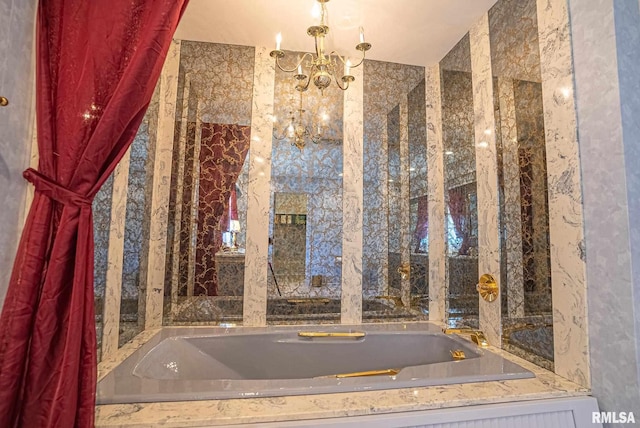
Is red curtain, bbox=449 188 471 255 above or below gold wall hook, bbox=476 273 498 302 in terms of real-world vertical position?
above

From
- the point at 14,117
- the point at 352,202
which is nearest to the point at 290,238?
the point at 352,202

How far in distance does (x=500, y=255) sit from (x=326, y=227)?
105 cm

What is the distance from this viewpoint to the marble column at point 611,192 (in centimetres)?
100

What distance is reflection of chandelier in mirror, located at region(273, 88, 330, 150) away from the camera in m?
2.10

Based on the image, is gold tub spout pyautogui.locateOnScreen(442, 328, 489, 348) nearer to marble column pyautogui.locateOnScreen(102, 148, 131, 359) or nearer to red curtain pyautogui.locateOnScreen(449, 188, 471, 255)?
red curtain pyautogui.locateOnScreen(449, 188, 471, 255)

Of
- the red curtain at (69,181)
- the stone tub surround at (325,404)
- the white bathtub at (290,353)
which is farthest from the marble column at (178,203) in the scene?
the red curtain at (69,181)

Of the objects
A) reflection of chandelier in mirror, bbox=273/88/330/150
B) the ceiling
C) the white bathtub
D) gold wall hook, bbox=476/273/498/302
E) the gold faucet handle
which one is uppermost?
the ceiling

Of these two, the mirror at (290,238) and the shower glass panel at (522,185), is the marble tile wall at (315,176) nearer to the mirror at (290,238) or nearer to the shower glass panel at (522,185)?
the mirror at (290,238)

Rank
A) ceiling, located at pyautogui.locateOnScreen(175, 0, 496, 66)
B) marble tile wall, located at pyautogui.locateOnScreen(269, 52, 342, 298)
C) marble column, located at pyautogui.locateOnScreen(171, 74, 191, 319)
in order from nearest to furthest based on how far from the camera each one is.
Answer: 1. ceiling, located at pyautogui.locateOnScreen(175, 0, 496, 66)
2. marble column, located at pyautogui.locateOnScreen(171, 74, 191, 319)
3. marble tile wall, located at pyautogui.locateOnScreen(269, 52, 342, 298)

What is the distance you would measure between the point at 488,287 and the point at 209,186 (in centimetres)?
180

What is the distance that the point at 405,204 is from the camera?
2219 millimetres

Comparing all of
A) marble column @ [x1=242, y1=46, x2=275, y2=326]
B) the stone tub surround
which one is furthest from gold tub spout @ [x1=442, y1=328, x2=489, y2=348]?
marble column @ [x1=242, y1=46, x2=275, y2=326]

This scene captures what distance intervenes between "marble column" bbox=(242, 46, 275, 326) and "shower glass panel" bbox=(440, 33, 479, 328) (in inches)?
48.8

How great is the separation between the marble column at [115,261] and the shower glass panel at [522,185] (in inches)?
76.8
